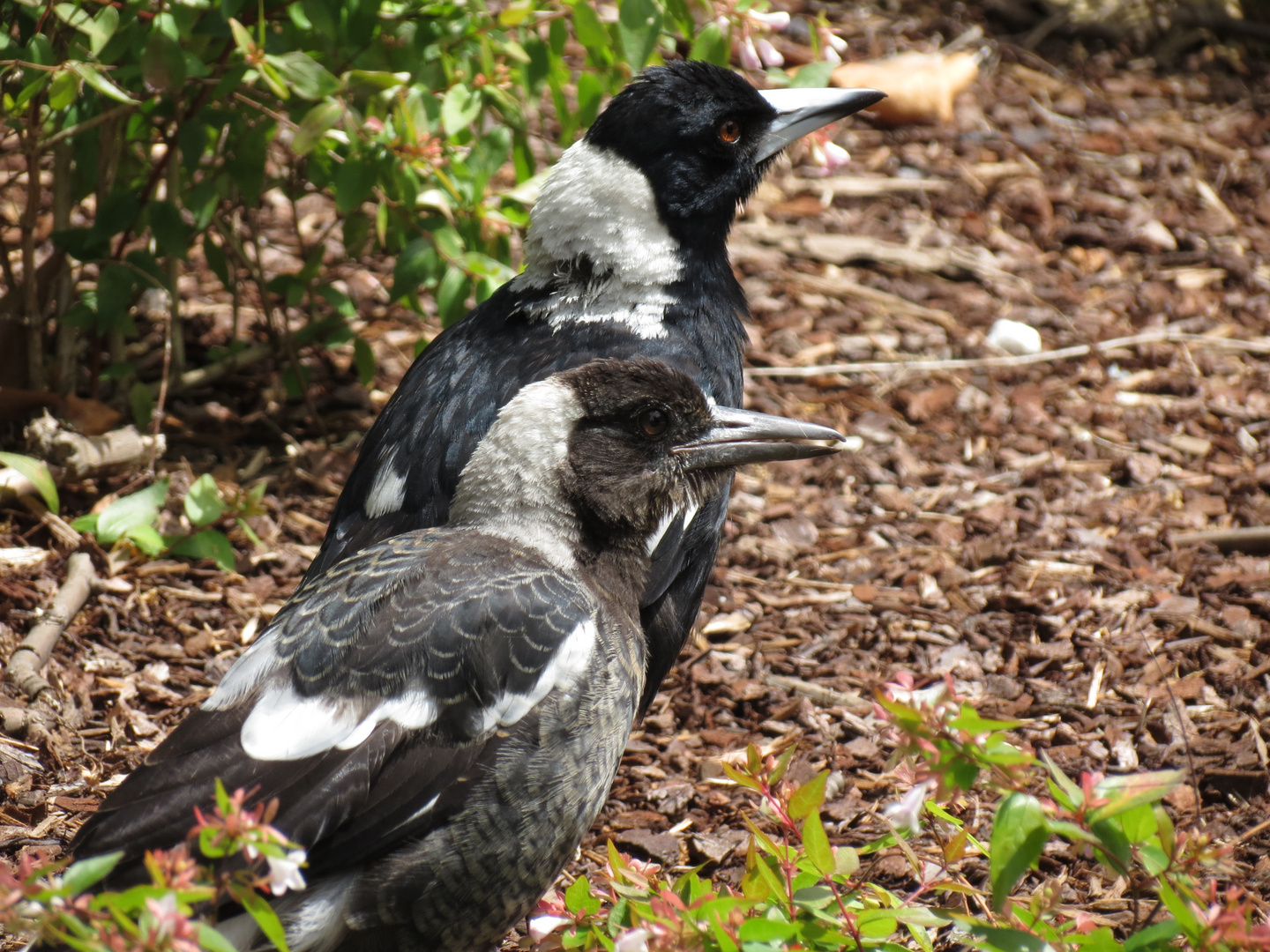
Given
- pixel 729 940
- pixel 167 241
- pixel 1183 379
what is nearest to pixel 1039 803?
pixel 729 940

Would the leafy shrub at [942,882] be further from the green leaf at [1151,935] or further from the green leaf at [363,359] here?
the green leaf at [363,359]

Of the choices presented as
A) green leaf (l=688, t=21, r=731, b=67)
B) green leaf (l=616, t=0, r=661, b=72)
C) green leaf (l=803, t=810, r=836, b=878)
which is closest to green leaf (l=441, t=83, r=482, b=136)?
green leaf (l=616, t=0, r=661, b=72)

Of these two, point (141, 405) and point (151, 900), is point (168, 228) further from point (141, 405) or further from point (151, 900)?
point (151, 900)

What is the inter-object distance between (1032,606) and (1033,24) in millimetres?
4708

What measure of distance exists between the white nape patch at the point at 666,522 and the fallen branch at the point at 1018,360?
7.02 ft

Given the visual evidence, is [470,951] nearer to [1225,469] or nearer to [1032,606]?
[1032,606]

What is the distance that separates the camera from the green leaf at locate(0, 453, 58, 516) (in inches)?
133

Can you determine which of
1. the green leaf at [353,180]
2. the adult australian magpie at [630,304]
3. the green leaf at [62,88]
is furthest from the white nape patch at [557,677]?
the green leaf at [62,88]

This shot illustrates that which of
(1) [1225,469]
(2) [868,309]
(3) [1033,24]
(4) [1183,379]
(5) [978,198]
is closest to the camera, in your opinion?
(1) [1225,469]

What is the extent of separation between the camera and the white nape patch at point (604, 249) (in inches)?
130

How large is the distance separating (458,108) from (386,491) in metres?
1.10

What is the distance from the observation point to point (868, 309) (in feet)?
17.6

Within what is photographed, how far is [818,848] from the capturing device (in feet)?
6.16

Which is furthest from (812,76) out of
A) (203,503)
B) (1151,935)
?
(1151,935)
